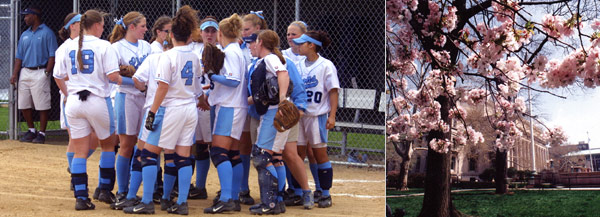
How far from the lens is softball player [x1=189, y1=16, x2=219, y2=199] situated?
5012mm

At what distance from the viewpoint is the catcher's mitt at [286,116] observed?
179 inches

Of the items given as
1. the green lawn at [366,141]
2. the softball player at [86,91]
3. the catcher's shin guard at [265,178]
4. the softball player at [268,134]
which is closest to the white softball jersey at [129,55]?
the softball player at [86,91]

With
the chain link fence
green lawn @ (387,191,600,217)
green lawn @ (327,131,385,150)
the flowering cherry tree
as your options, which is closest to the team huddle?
the flowering cherry tree

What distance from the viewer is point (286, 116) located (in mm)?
4562

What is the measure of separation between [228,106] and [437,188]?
7.79 feet

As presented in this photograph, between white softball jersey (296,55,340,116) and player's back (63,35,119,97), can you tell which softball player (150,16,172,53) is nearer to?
player's back (63,35,119,97)

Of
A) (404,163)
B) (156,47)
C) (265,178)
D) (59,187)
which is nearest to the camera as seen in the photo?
(404,163)

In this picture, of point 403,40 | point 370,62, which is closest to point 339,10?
point 370,62

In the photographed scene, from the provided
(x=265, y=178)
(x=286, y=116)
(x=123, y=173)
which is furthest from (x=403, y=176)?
(x=123, y=173)

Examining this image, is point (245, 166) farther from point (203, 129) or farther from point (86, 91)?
point (86, 91)

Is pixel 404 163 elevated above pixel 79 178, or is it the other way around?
pixel 404 163

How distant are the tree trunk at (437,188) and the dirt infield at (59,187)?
2296 millimetres

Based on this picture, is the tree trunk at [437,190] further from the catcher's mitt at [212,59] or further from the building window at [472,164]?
the catcher's mitt at [212,59]

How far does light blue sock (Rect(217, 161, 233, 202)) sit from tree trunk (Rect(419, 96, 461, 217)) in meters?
2.24
